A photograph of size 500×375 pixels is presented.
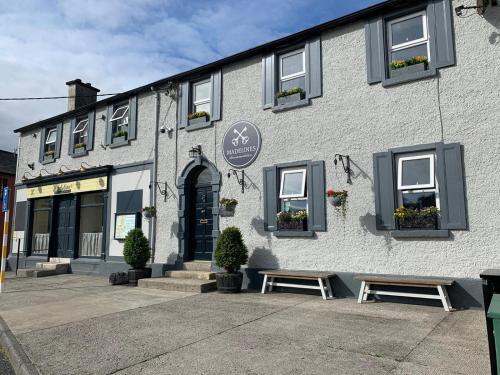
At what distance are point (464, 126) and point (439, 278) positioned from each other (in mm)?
2895

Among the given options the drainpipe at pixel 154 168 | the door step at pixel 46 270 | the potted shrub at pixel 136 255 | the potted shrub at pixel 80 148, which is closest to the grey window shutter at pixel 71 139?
the potted shrub at pixel 80 148

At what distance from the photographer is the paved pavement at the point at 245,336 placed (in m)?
4.32

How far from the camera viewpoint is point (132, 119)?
1328 centimetres

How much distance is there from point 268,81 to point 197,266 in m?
5.32

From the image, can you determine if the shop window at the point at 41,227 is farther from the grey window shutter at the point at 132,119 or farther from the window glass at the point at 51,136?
the grey window shutter at the point at 132,119

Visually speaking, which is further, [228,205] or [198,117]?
[198,117]

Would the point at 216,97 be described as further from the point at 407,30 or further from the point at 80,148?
the point at 80,148

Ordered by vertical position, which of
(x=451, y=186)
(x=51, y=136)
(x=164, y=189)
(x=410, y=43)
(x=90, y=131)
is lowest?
(x=451, y=186)

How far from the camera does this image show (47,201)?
54.5ft

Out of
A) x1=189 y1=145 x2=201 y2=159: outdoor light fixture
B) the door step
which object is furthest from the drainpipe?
the door step

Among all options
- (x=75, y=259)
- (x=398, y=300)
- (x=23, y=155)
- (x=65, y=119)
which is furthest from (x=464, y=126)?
(x=23, y=155)

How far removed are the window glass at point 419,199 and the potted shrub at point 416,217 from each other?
0.41 feet

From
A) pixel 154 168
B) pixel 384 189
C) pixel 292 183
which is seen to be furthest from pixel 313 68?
pixel 154 168

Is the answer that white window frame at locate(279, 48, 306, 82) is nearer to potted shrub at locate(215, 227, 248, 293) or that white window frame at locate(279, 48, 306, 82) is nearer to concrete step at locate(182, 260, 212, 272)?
potted shrub at locate(215, 227, 248, 293)
